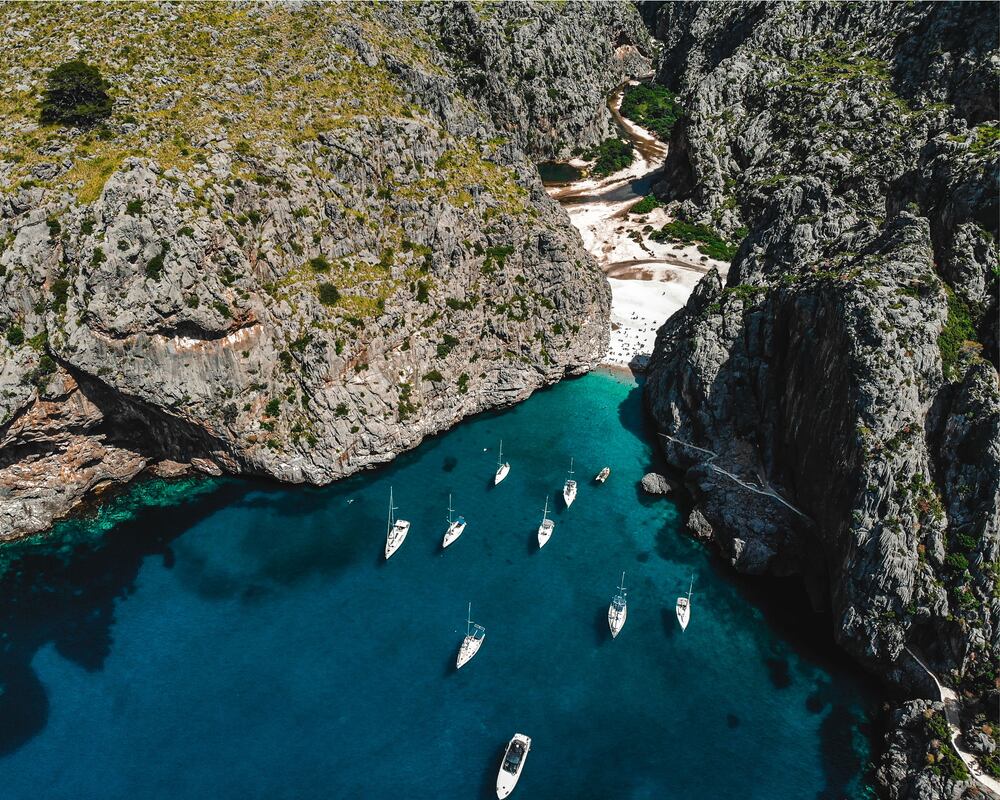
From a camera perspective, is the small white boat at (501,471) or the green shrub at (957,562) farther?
the small white boat at (501,471)

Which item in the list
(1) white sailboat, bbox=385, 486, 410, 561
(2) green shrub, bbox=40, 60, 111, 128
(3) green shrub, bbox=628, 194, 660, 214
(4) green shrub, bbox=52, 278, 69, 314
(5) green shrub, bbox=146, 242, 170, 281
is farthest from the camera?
(3) green shrub, bbox=628, 194, 660, 214

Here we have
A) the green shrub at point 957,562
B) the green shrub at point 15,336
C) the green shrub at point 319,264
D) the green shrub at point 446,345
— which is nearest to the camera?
the green shrub at point 957,562

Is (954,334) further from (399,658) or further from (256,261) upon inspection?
(256,261)

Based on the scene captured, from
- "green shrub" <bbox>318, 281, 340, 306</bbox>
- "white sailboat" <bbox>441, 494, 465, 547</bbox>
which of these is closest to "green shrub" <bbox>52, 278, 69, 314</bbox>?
"green shrub" <bbox>318, 281, 340, 306</bbox>

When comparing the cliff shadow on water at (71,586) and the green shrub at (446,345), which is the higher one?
the green shrub at (446,345)

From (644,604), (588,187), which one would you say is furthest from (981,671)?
(588,187)

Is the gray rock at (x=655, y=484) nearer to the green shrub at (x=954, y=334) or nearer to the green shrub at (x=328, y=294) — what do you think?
the green shrub at (x=954, y=334)

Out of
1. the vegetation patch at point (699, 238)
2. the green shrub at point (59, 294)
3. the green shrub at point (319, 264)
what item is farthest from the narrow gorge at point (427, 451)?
the vegetation patch at point (699, 238)

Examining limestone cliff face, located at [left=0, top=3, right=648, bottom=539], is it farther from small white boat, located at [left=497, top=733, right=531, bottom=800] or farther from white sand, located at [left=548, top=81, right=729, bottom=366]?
small white boat, located at [left=497, top=733, right=531, bottom=800]
